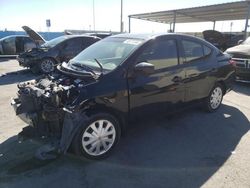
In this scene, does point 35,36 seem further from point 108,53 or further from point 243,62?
point 108,53

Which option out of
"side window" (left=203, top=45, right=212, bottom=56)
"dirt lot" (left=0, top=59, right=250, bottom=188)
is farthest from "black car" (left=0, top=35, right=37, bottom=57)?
"side window" (left=203, top=45, right=212, bottom=56)

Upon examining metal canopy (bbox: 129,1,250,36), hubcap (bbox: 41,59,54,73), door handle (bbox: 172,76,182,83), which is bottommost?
hubcap (bbox: 41,59,54,73)

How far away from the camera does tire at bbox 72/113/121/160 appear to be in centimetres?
342

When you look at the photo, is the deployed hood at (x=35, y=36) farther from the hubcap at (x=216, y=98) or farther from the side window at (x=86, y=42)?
the hubcap at (x=216, y=98)

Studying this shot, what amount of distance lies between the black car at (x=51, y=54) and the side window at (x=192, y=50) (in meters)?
6.13

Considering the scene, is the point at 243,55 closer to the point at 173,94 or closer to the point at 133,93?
the point at 173,94

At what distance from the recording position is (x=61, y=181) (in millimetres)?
3125

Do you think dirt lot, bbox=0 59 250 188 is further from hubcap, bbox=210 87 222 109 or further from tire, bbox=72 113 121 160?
hubcap, bbox=210 87 222 109

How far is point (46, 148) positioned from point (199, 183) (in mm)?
2087

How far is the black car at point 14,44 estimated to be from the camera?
17.0 metres

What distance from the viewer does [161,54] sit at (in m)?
4.26

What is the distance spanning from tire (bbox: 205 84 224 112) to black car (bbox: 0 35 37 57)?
14.2m

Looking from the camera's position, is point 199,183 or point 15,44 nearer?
point 199,183

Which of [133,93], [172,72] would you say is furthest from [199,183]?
[172,72]
